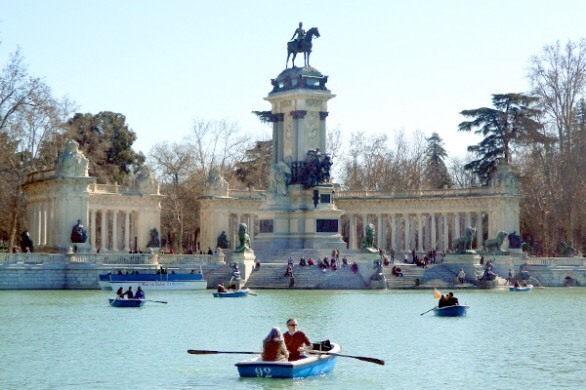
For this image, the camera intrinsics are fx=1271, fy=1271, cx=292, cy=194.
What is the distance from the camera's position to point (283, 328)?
141 ft

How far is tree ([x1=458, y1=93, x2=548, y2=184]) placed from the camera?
95.6 meters

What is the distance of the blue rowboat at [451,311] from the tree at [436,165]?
66201mm

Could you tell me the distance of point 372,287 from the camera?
71000 mm

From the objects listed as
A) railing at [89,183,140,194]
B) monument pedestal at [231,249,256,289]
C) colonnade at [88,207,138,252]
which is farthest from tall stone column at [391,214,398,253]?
monument pedestal at [231,249,256,289]

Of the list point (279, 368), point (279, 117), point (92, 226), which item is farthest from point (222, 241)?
point (279, 368)

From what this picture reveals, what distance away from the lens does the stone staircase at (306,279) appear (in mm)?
70875

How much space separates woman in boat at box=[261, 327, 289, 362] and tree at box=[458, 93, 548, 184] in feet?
221

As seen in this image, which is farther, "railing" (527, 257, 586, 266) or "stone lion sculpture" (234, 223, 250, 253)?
"railing" (527, 257, 586, 266)

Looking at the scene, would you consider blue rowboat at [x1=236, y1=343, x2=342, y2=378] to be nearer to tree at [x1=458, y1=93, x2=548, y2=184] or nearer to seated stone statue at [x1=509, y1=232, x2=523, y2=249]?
seated stone statue at [x1=509, y1=232, x2=523, y2=249]

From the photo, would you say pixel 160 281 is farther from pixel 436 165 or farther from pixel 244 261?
pixel 436 165

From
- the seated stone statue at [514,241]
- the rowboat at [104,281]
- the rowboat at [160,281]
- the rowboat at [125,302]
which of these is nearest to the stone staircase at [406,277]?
the seated stone statue at [514,241]

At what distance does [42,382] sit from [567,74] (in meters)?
64.2

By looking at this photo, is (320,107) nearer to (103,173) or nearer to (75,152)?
(75,152)

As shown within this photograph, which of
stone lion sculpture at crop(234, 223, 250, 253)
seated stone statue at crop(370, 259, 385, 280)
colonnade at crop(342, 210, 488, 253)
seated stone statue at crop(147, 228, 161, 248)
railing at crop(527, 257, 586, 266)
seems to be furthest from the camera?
colonnade at crop(342, 210, 488, 253)
